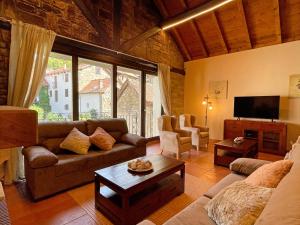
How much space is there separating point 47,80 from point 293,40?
225 inches

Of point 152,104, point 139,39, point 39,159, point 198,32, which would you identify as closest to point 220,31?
point 198,32

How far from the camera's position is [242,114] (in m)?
5.01

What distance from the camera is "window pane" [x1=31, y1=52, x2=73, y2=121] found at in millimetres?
3357

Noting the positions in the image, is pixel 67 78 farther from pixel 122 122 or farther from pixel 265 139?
Answer: pixel 265 139

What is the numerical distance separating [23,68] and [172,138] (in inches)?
117

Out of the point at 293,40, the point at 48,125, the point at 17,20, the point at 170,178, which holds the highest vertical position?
the point at 293,40

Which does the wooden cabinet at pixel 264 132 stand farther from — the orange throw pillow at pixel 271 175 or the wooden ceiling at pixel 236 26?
the orange throw pillow at pixel 271 175

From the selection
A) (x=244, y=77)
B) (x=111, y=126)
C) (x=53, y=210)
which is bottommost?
(x=53, y=210)

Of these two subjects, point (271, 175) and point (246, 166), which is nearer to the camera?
point (271, 175)

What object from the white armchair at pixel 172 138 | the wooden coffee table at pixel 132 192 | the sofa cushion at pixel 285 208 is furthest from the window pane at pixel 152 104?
the sofa cushion at pixel 285 208

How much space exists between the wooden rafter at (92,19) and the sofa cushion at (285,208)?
4.04 metres

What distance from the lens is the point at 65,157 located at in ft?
8.66

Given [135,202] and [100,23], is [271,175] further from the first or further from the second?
[100,23]

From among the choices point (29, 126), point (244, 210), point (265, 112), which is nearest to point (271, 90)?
point (265, 112)
